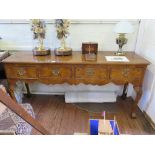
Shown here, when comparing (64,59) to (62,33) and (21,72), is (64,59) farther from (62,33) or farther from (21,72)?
(21,72)

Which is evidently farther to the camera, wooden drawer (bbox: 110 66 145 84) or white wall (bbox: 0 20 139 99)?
white wall (bbox: 0 20 139 99)

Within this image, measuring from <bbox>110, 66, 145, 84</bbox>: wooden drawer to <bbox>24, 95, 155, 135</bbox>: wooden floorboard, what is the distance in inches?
19.7

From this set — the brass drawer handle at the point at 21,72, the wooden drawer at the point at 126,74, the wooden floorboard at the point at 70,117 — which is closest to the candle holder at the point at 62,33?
the brass drawer handle at the point at 21,72

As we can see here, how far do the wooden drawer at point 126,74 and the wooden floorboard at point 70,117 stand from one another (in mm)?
501

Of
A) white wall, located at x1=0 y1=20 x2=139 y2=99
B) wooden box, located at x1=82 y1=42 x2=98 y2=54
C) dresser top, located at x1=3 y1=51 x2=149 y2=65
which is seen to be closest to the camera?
dresser top, located at x1=3 y1=51 x2=149 y2=65

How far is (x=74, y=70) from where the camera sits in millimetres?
1734

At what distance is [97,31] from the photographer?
210cm

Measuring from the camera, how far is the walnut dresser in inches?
66.7

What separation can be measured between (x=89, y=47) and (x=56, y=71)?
0.52 m

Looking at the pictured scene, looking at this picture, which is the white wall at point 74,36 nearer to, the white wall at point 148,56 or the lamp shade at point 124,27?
the white wall at point 148,56

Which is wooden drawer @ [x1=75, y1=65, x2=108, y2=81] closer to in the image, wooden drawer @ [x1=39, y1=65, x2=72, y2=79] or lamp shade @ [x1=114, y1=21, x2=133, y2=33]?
wooden drawer @ [x1=39, y1=65, x2=72, y2=79]

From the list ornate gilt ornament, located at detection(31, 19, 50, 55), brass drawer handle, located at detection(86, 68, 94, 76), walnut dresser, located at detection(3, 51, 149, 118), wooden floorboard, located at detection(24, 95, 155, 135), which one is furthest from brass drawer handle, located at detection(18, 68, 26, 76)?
brass drawer handle, located at detection(86, 68, 94, 76)

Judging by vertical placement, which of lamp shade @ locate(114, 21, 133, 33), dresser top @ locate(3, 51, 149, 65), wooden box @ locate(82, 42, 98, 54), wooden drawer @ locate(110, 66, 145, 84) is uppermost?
lamp shade @ locate(114, 21, 133, 33)
